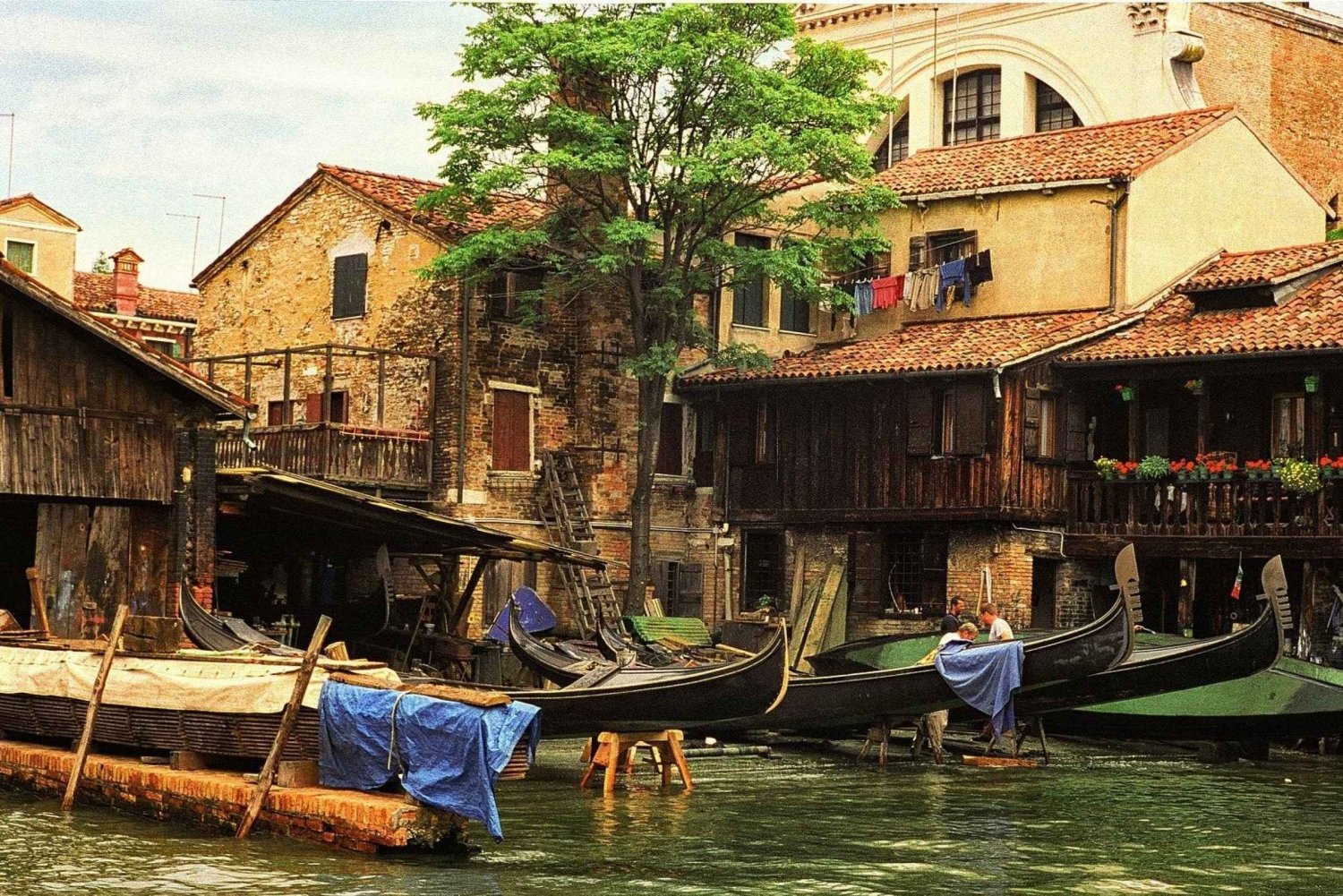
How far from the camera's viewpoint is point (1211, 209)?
31422 mm

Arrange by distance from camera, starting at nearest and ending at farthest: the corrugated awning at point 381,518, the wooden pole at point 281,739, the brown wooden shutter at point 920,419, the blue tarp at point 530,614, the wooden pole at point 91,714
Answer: the wooden pole at point 281,739 < the wooden pole at point 91,714 < the corrugated awning at point 381,518 < the blue tarp at point 530,614 < the brown wooden shutter at point 920,419

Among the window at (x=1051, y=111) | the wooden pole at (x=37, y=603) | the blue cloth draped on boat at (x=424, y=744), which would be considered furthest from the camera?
the window at (x=1051, y=111)

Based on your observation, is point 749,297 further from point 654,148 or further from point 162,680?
point 162,680

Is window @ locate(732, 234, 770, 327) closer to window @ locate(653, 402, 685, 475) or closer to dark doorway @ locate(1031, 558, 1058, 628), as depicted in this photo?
window @ locate(653, 402, 685, 475)

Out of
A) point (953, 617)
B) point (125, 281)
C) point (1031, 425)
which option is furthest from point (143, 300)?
point (953, 617)

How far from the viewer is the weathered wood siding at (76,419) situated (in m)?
21.1

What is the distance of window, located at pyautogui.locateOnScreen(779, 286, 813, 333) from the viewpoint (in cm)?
3425

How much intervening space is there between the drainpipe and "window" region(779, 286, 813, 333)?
5.86m

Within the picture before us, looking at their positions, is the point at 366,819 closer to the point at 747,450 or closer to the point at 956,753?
the point at 956,753

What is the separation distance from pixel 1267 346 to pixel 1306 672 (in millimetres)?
5124

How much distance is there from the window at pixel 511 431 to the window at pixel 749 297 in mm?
4068

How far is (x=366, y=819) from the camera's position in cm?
1424

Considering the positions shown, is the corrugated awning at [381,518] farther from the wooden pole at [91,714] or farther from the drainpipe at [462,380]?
the wooden pole at [91,714]

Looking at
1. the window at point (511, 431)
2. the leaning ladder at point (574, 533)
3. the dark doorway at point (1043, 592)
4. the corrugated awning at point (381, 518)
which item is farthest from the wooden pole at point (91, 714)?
the dark doorway at point (1043, 592)
